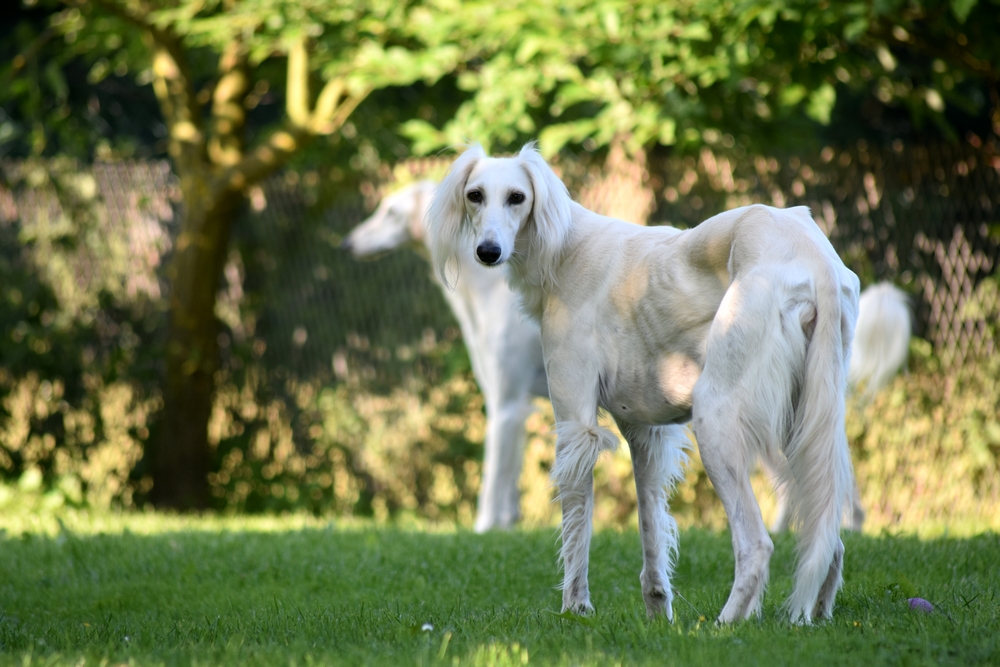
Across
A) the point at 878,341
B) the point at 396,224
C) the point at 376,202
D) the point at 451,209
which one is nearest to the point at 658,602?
the point at 451,209

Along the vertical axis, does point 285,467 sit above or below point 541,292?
below

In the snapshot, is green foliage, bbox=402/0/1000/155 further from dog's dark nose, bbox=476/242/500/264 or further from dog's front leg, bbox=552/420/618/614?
dog's front leg, bbox=552/420/618/614

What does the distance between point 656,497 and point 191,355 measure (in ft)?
19.2

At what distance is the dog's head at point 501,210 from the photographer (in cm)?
323

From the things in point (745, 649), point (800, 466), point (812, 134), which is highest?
point (812, 134)

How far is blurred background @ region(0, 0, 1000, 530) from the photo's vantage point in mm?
5785

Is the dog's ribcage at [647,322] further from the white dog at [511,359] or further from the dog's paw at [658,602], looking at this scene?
the white dog at [511,359]

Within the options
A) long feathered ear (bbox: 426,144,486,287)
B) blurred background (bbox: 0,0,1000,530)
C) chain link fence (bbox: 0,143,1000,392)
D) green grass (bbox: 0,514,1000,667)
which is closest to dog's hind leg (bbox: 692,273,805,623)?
green grass (bbox: 0,514,1000,667)

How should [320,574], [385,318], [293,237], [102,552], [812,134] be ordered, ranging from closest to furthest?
[320,574], [102,552], [812,134], [385,318], [293,237]

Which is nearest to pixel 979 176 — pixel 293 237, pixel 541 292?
pixel 541 292

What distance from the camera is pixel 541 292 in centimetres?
336

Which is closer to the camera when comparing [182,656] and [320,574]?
[182,656]

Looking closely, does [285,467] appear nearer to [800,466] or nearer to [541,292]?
[541,292]

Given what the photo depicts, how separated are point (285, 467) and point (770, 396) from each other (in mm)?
6251
